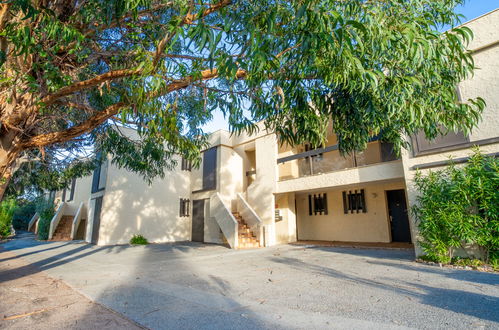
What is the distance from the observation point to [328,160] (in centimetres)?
1059

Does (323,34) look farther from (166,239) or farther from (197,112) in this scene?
(166,239)

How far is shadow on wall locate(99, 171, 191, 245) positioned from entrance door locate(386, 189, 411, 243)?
10.5 m

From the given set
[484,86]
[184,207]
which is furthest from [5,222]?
[484,86]

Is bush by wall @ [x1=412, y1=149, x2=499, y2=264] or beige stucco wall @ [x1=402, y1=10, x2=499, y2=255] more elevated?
beige stucco wall @ [x1=402, y1=10, x2=499, y2=255]

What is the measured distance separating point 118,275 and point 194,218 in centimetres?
908

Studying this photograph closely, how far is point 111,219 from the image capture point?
500 inches

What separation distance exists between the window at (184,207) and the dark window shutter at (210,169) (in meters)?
1.77

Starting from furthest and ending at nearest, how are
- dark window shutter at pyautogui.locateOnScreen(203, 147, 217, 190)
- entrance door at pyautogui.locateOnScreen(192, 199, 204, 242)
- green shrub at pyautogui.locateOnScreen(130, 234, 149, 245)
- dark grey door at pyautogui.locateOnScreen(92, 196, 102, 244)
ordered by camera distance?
1. entrance door at pyautogui.locateOnScreen(192, 199, 204, 242)
2. dark window shutter at pyautogui.locateOnScreen(203, 147, 217, 190)
3. green shrub at pyautogui.locateOnScreen(130, 234, 149, 245)
4. dark grey door at pyautogui.locateOnScreen(92, 196, 102, 244)

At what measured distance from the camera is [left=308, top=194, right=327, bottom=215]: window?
40.2 feet

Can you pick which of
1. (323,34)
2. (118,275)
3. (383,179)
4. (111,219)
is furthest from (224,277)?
(111,219)

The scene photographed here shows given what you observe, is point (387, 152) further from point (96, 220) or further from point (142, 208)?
point (96, 220)

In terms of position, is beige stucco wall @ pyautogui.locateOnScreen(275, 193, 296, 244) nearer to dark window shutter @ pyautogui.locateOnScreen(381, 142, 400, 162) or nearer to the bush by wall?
dark window shutter @ pyautogui.locateOnScreen(381, 142, 400, 162)

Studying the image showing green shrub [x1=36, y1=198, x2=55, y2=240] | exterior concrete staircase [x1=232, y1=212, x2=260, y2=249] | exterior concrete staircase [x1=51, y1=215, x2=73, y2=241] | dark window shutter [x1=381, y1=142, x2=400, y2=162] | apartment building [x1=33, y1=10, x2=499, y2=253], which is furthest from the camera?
exterior concrete staircase [x1=51, y1=215, x2=73, y2=241]

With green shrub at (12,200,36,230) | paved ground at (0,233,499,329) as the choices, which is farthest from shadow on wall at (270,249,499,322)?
green shrub at (12,200,36,230)
